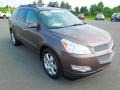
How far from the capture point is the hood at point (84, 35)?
398cm

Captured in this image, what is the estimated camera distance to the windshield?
16.1 ft

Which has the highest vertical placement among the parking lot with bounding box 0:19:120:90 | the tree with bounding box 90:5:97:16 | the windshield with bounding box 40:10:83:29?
the windshield with bounding box 40:10:83:29

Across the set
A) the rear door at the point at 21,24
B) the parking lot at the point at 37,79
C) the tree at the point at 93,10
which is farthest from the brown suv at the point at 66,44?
the tree at the point at 93,10

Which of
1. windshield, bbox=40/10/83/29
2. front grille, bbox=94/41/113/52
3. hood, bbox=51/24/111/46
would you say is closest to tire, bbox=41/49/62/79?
hood, bbox=51/24/111/46

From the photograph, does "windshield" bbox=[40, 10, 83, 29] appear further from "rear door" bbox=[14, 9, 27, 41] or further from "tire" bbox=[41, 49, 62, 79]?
"rear door" bbox=[14, 9, 27, 41]

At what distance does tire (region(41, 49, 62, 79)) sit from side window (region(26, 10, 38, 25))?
0.98 meters

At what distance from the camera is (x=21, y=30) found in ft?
20.1

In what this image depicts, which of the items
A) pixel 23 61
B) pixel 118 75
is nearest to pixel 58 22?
pixel 23 61

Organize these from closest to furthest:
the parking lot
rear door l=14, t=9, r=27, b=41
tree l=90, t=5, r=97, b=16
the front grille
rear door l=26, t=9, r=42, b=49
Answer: the front grille < the parking lot < rear door l=26, t=9, r=42, b=49 < rear door l=14, t=9, r=27, b=41 < tree l=90, t=5, r=97, b=16

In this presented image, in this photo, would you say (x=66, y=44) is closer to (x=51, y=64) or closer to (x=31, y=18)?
(x=51, y=64)

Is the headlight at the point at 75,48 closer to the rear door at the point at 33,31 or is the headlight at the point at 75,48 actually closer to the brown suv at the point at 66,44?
the brown suv at the point at 66,44

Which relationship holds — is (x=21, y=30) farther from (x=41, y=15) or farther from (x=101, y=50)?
(x=101, y=50)

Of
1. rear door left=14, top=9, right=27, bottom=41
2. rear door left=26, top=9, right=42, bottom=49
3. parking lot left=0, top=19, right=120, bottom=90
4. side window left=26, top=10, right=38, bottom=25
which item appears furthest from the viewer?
rear door left=14, top=9, right=27, bottom=41

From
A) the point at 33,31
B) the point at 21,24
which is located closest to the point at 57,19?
the point at 33,31
